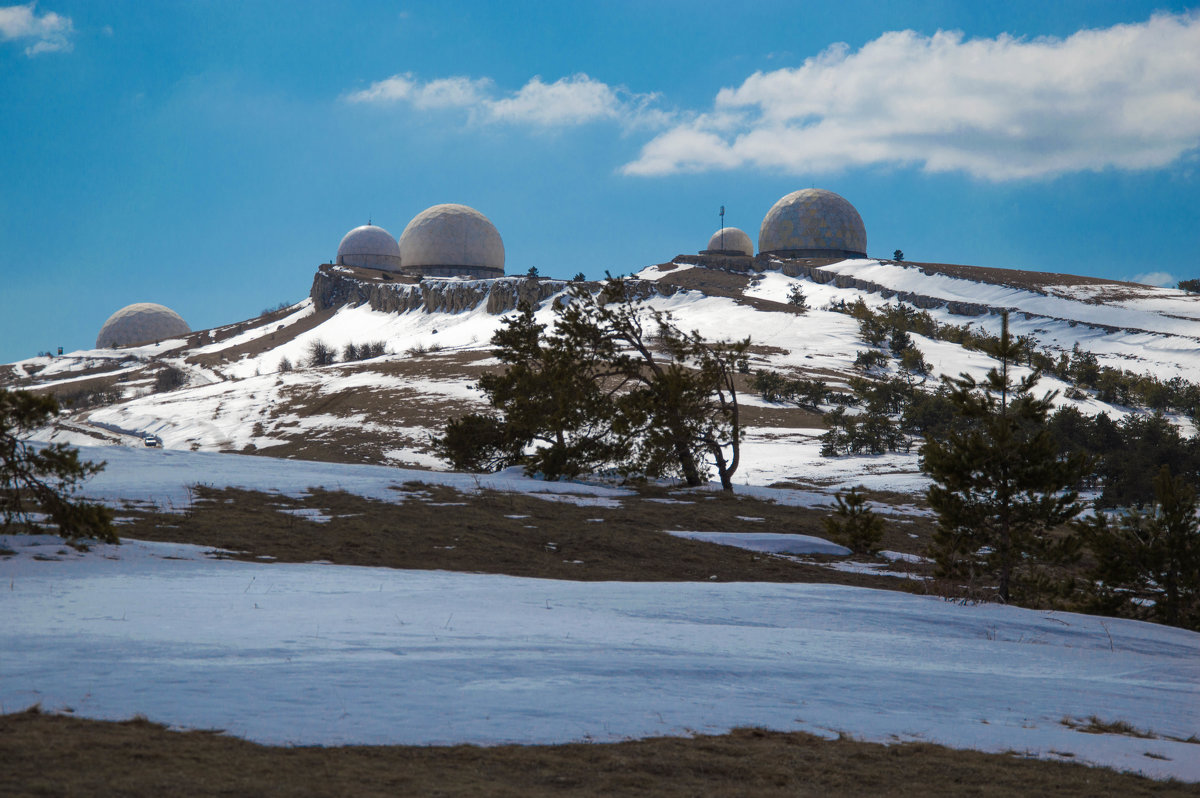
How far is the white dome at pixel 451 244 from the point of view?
325 ft

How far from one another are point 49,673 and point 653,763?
3768mm

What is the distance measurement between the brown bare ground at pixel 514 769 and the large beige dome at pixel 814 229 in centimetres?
10114

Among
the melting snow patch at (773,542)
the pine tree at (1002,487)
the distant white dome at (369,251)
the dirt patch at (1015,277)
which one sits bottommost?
the melting snow patch at (773,542)

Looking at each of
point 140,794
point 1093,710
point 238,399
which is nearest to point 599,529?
point 1093,710

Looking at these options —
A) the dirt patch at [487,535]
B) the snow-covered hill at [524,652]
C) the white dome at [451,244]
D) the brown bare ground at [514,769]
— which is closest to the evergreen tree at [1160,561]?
the snow-covered hill at [524,652]

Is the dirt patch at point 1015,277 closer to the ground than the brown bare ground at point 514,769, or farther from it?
farther from it

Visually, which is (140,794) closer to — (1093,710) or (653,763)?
(653,763)

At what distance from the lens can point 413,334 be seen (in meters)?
78.0

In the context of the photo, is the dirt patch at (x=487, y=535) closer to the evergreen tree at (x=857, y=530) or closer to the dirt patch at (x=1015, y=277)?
the evergreen tree at (x=857, y=530)

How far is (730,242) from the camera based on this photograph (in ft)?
376

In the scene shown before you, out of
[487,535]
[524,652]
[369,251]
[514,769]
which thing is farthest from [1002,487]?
[369,251]

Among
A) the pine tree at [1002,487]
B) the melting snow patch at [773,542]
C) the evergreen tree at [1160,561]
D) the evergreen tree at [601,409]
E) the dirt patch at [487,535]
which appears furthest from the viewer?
the evergreen tree at [601,409]

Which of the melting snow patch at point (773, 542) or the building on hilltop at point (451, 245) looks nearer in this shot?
the melting snow patch at point (773, 542)

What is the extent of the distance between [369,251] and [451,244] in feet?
50.8
